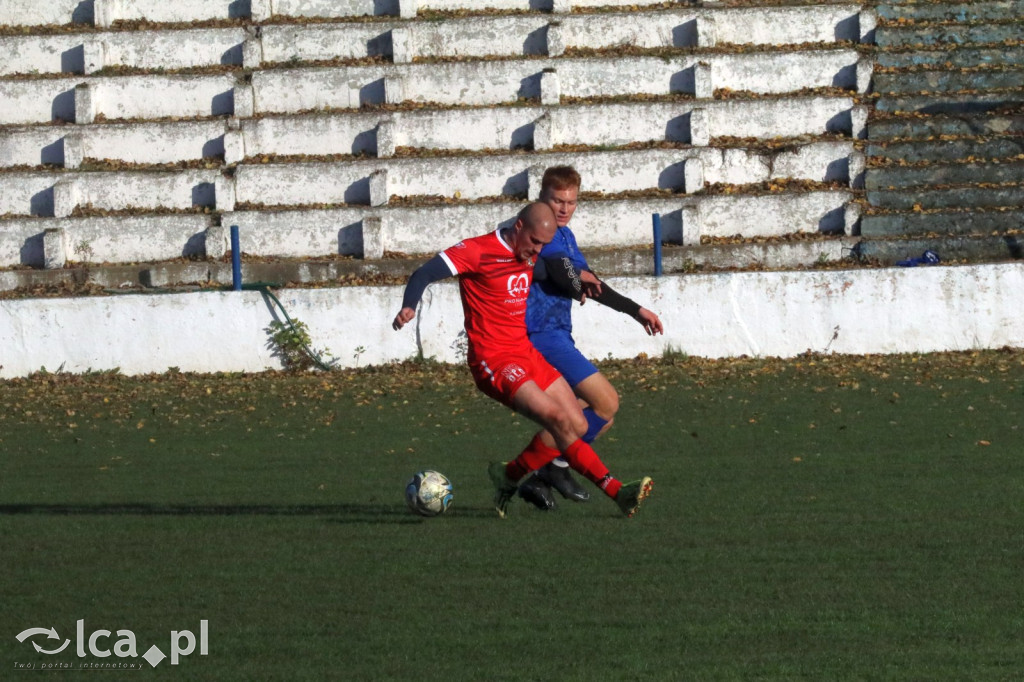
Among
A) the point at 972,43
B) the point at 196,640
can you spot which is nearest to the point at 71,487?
the point at 196,640

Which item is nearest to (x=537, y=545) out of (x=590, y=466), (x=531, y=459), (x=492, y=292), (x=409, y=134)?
(x=590, y=466)

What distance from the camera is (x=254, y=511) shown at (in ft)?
32.2

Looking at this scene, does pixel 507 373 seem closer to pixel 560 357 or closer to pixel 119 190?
pixel 560 357

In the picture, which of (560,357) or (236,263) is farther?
(236,263)

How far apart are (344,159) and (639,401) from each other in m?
11.2

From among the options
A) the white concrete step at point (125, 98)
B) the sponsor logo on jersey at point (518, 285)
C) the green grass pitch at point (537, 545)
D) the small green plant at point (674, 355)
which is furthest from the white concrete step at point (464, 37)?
the sponsor logo on jersey at point (518, 285)

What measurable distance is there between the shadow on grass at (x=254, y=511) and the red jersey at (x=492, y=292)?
1.20 metres

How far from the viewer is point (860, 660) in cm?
578

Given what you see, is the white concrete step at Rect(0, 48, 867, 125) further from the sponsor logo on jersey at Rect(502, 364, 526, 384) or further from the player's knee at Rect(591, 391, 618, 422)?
the sponsor logo on jersey at Rect(502, 364, 526, 384)

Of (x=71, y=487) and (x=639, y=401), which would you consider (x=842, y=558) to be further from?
(x=639, y=401)

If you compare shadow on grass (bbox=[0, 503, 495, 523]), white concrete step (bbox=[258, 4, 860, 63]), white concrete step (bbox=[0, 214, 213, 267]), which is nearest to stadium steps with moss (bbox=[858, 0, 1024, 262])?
white concrete step (bbox=[258, 4, 860, 63])

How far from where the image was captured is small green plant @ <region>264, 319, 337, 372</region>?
62.7ft

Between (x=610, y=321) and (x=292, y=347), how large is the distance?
4.24m

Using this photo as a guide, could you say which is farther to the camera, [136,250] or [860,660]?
[136,250]
